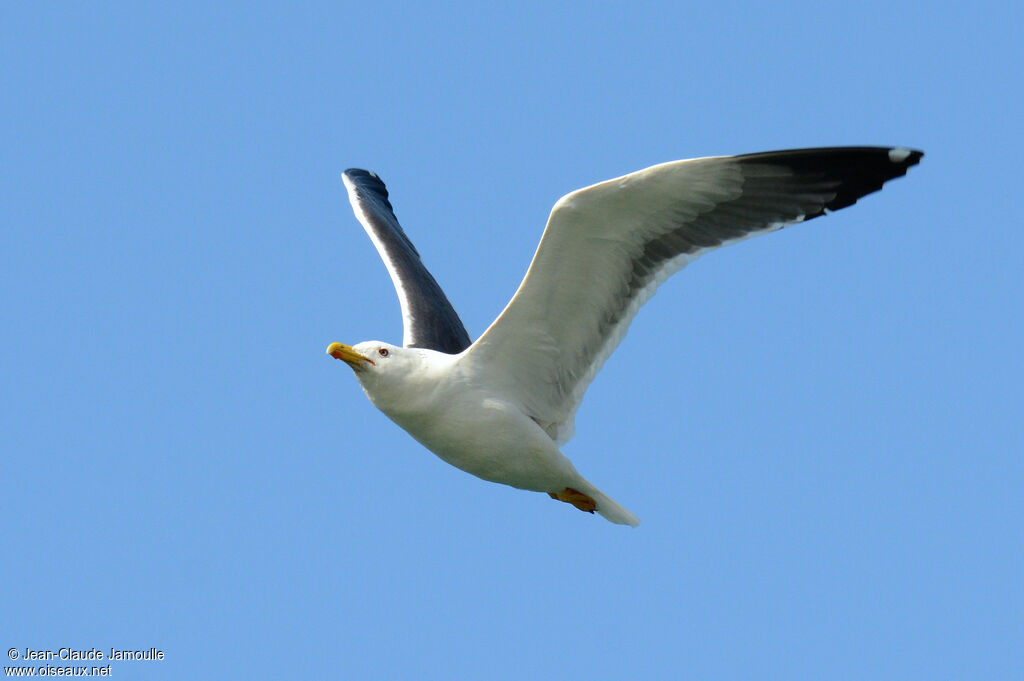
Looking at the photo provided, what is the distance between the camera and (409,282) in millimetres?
11609

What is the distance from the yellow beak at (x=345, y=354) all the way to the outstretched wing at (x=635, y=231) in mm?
742

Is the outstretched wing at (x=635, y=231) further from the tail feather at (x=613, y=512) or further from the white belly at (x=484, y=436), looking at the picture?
the tail feather at (x=613, y=512)

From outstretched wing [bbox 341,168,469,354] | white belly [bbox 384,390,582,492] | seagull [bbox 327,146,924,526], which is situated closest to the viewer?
seagull [bbox 327,146,924,526]

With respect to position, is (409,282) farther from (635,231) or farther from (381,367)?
(635,231)

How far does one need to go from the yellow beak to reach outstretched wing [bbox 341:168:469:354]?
3.90 ft

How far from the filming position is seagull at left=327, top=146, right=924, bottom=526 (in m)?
8.78

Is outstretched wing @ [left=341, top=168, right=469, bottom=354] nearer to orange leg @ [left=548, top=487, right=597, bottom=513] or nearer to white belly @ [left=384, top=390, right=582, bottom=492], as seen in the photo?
white belly @ [left=384, top=390, right=582, bottom=492]

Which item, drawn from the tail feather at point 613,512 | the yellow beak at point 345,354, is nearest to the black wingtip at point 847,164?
the tail feather at point 613,512

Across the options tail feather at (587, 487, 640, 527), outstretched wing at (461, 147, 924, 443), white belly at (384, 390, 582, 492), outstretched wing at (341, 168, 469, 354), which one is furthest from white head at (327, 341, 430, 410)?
tail feather at (587, 487, 640, 527)

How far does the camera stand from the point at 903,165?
8.66 m

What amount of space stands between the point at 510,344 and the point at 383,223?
373 cm

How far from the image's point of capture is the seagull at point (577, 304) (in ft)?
28.8

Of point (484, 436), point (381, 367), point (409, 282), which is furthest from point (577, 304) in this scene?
point (409, 282)

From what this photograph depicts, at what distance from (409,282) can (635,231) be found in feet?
10.2
